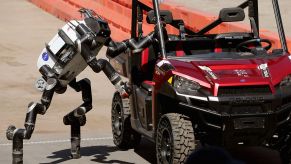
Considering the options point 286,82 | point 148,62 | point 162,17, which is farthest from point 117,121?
point 286,82

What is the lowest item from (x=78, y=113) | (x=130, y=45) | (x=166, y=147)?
(x=166, y=147)

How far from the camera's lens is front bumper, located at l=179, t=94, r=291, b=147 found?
8.46 meters

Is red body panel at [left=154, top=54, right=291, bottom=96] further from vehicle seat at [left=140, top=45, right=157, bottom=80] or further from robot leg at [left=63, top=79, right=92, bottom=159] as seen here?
robot leg at [left=63, top=79, right=92, bottom=159]

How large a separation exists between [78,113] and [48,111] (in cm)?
373

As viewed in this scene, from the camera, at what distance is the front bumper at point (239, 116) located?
8.46 meters

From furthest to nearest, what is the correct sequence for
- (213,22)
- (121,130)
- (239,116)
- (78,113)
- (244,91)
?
(121,130), (78,113), (213,22), (244,91), (239,116)

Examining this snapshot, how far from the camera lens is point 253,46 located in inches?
390

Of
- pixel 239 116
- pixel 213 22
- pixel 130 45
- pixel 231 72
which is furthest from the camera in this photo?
pixel 213 22

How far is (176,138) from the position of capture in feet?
28.1

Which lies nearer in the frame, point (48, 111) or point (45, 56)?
point (45, 56)

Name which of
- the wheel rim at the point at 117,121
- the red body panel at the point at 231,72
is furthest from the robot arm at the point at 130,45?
the wheel rim at the point at 117,121

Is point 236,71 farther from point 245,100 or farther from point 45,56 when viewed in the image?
point 45,56

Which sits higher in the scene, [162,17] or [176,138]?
[162,17]

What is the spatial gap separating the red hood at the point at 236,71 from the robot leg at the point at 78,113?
1.41m
